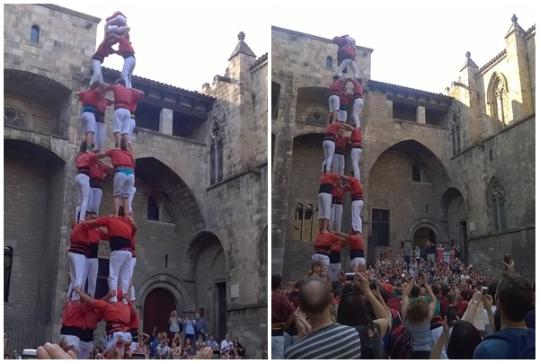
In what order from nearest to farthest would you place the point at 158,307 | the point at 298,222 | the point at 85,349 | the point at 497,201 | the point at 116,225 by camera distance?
the point at 85,349 < the point at 298,222 < the point at 116,225 < the point at 497,201 < the point at 158,307

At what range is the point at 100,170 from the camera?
7.55 metres

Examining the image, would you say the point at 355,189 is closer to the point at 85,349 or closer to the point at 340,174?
the point at 340,174

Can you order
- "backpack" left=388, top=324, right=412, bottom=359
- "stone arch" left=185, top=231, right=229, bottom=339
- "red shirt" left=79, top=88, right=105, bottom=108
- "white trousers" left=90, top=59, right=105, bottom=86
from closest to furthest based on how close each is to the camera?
"backpack" left=388, top=324, right=412, bottom=359
"red shirt" left=79, top=88, right=105, bottom=108
"white trousers" left=90, top=59, right=105, bottom=86
"stone arch" left=185, top=231, right=229, bottom=339

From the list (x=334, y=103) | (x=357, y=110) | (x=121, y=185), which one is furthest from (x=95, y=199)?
(x=357, y=110)

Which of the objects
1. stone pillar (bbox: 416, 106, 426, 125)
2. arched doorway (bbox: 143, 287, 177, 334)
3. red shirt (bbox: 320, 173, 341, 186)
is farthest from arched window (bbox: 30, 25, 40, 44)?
stone pillar (bbox: 416, 106, 426, 125)

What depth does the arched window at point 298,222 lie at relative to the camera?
6.74 metres

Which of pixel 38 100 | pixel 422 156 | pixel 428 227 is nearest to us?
pixel 428 227

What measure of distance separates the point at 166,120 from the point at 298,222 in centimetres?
454

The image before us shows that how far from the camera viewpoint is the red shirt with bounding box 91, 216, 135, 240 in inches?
276

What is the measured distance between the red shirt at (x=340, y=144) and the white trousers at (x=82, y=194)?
2911 mm

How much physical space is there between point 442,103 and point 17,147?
21.1ft

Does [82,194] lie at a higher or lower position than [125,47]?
lower

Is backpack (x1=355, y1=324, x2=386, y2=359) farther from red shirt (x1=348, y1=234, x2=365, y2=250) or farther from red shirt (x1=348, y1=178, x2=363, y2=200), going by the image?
red shirt (x1=348, y1=178, x2=363, y2=200)

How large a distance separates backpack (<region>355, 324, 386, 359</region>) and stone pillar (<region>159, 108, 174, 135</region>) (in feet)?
25.7
